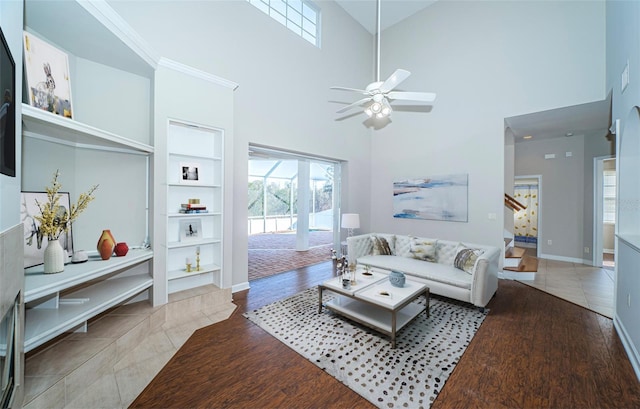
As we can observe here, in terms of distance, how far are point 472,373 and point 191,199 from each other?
359 centimetres

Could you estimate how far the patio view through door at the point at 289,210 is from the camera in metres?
5.66

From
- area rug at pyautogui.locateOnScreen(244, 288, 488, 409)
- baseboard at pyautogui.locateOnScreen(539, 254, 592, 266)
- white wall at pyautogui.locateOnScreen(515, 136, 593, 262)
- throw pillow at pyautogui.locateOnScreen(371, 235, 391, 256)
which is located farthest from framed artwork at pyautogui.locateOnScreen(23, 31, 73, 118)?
baseboard at pyautogui.locateOnScreen(539, 254, 592, 266)

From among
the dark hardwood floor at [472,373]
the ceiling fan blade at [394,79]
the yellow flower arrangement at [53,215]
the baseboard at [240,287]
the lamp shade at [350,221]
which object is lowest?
the dark hardwood floor at [472,373]

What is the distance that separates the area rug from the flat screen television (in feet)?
7.97

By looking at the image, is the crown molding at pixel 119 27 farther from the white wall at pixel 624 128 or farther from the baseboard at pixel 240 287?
the white wall at pixel 624 128

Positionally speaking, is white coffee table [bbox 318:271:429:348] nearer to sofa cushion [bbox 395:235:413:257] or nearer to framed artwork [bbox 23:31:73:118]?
sofa cushion [bbox 395:235:413:257]

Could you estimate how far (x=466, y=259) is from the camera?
3.63 metres

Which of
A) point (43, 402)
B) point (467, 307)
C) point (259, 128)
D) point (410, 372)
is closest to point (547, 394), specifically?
point (410, 372)

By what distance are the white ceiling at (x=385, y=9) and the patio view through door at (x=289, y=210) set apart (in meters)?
3.60

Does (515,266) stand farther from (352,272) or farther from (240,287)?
(240,287)

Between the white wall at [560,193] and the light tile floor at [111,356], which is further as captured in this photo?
the white wall at [560,193]

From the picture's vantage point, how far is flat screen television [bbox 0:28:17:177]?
1169 mm

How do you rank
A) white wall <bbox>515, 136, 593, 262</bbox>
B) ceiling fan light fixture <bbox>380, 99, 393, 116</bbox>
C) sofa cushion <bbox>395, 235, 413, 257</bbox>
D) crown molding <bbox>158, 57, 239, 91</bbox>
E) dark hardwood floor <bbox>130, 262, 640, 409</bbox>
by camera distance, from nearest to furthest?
dark hardwood floor <bbox>130, 262, 640, 409</bbox>, crown molding <bbox>158, 57, 239, 91</bbox>, ceiling fan light fixture <bbox>380, 99, 393, 116</bbox>, sofa cushion <bbox>395, 235, 413, 257</bbox>, white wall <bbox>515, 136, 593, 262</bbox>

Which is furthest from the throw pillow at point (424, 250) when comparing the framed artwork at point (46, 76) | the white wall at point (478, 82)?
the framed artwork at point (46, 76)
